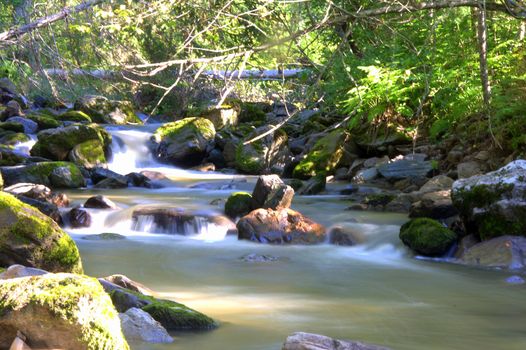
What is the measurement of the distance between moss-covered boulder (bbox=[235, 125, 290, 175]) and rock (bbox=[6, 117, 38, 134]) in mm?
6250

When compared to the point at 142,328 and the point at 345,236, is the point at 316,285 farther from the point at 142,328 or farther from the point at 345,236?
the point at 142,328

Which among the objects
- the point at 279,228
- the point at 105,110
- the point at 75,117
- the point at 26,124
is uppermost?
the point at 105,110

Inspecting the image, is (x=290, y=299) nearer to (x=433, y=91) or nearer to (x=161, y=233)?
(x=161, y=233)

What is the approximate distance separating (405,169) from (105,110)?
13.1m

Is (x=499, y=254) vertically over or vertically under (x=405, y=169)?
under

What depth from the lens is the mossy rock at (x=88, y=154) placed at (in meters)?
17.2

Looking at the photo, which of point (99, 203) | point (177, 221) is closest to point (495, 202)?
point (177, 221)

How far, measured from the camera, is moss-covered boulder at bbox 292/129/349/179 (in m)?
16.1

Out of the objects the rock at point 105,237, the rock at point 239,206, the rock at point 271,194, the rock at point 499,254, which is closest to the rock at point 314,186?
the rock at point 239,206

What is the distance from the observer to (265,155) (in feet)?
58.6

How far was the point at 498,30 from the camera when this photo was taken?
13055 mm

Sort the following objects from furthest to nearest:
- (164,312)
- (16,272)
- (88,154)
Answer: (88,154), (164,312), (16,272)

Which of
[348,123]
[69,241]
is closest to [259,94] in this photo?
[348,123]

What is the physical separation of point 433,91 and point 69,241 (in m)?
9.41
